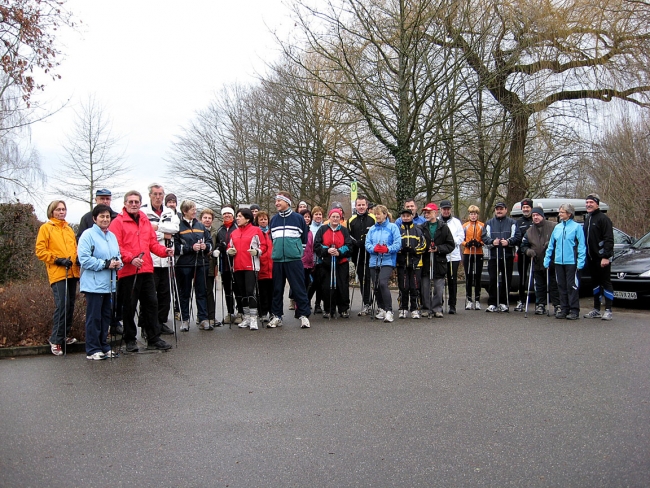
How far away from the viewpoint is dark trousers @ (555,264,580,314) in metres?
10.8

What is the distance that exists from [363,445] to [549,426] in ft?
5.34

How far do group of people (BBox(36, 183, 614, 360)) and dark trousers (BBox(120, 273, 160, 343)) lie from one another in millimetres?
19

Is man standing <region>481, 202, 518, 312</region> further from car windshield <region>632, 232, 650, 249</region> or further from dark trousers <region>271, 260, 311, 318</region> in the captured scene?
dark trousers <region>271, 260, 311, 318</region>

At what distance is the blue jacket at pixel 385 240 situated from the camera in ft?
35.7

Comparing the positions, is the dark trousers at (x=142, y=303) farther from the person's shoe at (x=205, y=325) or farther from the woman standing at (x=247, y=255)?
the woman standing at (x=247, y=255)

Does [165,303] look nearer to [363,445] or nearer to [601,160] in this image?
[363,445]

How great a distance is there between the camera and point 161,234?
10062 millimetres

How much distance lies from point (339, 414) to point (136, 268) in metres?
4.20

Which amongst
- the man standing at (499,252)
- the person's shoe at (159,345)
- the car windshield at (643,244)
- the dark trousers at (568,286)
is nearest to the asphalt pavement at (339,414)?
the person's shoe at (159,345)

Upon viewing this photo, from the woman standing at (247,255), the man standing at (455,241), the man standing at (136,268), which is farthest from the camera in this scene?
the man standing at (455,241)

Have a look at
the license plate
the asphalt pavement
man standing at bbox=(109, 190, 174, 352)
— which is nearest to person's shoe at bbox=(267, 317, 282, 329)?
the asphalt pavement

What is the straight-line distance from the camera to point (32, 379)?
7016mm

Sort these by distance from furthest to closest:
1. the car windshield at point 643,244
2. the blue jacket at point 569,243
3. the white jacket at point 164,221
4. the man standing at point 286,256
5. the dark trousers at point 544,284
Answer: the car windshield at point 643,244, the dark trousers at point 544,284, the blue jacket at point 569,243, the man standing at point 286,256, the white jacket at point 164,221

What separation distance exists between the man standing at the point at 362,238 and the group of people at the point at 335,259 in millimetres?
21
